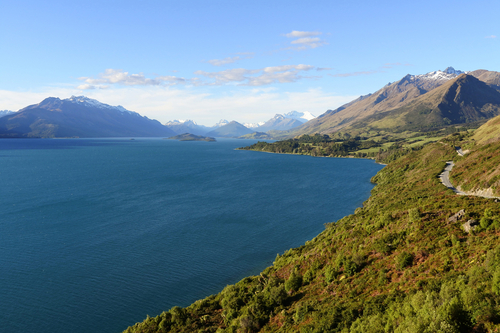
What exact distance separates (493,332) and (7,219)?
117 meters

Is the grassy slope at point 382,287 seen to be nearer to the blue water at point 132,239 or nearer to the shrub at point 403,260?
the shrub at point 403,260

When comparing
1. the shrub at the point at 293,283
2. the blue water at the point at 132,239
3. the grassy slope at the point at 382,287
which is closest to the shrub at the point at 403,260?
the grassy slope at the point at 382,287

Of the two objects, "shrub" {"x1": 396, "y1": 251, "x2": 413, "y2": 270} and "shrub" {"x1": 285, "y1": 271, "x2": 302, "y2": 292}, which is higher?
"shrub" {"x1": 396, "y1": 251, "x2": 413, "y2": 270}

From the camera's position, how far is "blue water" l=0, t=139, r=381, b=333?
49031mm

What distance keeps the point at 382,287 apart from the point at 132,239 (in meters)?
63.6

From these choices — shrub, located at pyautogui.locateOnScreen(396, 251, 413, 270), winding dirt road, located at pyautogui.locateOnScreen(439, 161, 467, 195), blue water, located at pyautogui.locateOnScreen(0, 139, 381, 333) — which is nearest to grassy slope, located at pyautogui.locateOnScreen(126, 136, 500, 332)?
shrub, located at pyautogui.locateOnScreen(396, 251, 413, 270)

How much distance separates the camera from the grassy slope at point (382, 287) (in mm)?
22375

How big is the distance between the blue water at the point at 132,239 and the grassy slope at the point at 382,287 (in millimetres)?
10948

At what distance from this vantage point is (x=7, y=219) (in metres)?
89.9

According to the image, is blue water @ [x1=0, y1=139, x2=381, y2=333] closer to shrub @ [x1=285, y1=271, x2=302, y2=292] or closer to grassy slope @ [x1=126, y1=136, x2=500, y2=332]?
grassy slope @ [x1=126, y1=136, x2=500, y2=332]

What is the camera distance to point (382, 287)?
32.4m

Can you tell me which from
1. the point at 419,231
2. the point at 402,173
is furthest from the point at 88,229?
the point at 402,173

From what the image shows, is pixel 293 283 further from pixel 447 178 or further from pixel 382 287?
pixel 447 178

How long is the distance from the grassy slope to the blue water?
10948 mm
